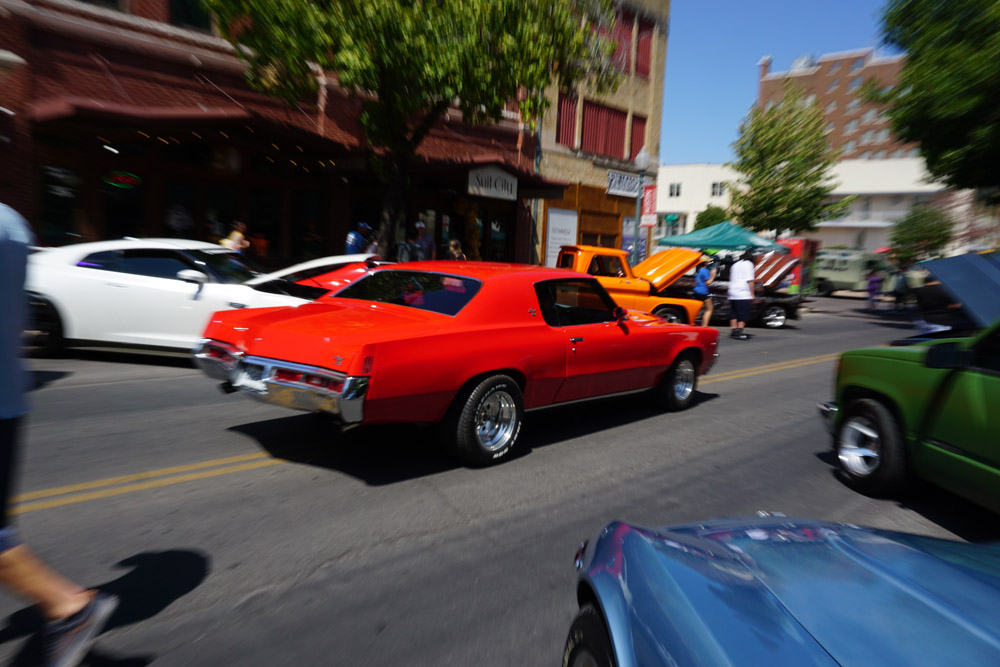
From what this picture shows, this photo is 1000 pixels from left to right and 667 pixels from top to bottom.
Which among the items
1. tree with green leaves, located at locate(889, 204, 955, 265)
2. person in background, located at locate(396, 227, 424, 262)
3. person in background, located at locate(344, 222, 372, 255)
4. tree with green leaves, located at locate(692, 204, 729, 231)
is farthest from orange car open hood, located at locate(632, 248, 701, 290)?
tree with green leaves, located at locate(692, 204, 729, 231)

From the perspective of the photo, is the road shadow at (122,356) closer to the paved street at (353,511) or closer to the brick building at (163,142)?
the paved street at (353,511)

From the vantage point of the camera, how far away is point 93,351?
355 inches

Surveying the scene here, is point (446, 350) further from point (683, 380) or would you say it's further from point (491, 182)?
point (491, 182)

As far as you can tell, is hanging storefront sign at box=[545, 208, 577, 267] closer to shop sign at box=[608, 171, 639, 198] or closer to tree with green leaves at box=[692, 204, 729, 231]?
shop sign at box=[608, 171, 639, 198]

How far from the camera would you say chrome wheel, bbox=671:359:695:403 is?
711 centimetres

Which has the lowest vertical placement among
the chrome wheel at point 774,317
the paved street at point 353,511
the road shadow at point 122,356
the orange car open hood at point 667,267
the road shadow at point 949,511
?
the chrome wheel at point 774,317

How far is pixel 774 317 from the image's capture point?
1808cm

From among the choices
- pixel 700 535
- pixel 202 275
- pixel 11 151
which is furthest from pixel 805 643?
pixel 11 151

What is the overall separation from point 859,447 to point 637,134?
24027 millimetres

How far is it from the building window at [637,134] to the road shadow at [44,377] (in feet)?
75.7

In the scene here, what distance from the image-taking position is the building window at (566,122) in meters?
23.5

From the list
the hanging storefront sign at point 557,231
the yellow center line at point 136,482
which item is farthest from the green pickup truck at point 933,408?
the hanging storefront sign at point 557,231

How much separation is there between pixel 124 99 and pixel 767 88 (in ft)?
290

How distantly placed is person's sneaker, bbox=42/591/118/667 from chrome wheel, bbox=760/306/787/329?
1767cm
